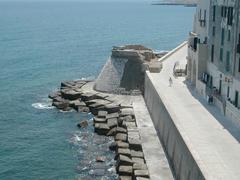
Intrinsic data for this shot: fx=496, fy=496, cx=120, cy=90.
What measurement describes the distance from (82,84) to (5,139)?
20.2 metres

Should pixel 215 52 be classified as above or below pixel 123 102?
above

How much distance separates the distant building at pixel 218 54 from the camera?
122 ft

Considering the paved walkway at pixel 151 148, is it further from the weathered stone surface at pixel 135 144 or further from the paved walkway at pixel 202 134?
the paved walkway at pixel 202 134

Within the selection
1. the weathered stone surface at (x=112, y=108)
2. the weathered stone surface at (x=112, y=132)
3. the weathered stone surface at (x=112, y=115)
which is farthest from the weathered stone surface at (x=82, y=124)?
the weathered stone surface at (x=112, y=132)

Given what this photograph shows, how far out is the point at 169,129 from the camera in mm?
36969

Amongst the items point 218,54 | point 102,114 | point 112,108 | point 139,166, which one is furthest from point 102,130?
point 218,54

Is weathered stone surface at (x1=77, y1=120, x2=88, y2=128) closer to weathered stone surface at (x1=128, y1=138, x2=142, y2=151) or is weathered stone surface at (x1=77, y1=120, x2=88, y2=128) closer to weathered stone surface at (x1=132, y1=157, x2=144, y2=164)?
weathered stone surface at (x1=128, y1=138, x2=142, y2=151)

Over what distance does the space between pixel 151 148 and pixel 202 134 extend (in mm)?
6865

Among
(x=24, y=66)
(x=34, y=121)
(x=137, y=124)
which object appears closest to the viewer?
(x=137, y=124)

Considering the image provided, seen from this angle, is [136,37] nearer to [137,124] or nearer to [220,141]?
[137,124]

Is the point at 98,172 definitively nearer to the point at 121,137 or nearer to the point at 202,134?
the point at 121,137

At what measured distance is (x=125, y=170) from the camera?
36688mm

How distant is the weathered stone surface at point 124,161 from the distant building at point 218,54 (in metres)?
8.22

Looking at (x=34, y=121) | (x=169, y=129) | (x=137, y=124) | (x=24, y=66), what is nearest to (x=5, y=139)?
(x=34, y=121)
